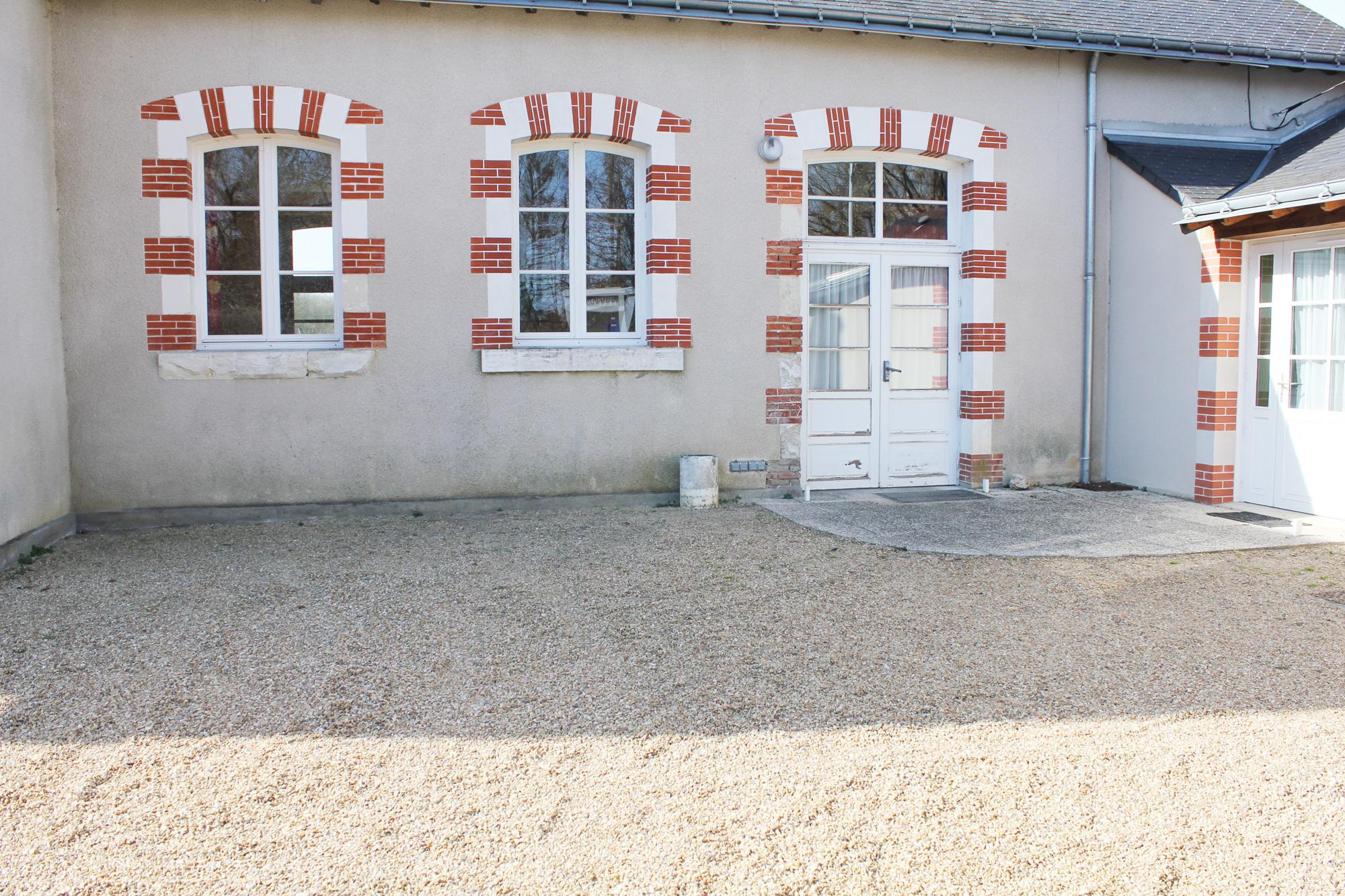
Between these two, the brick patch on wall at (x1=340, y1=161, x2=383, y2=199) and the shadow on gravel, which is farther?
the brick patch on wall at (x1=340, y1=161, x2=383, y2=199)

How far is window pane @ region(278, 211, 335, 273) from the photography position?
7.11 metres

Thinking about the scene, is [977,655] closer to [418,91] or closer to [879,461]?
[879,461]

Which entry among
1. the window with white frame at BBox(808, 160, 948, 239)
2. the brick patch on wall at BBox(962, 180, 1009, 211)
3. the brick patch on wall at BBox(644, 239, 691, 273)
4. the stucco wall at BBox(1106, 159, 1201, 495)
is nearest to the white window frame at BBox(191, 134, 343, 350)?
the brick patch on wall at BBox(644, 239, 691, 273)

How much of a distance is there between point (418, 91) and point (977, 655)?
5528 millimetres

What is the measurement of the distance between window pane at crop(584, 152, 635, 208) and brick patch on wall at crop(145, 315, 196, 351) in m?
3.04

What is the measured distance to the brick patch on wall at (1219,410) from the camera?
7.46 meters

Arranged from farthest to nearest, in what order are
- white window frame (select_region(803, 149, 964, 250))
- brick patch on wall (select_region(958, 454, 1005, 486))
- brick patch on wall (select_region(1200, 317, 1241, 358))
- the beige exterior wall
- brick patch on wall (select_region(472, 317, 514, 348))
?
1. brick patch on wall (select_region(958, 454, 1005, 486))
2. white window frame (select_region(803, 149, 964, 250))
3. brick patch on wall (select_region(1200, 317, 1241, 358))
4. brick patch on wall (select_region(472, 317, 514, 348))
5. the beige exterior wall

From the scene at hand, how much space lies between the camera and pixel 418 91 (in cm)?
707

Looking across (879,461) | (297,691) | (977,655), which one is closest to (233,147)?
(297,691)

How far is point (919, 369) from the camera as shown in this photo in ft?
27.4

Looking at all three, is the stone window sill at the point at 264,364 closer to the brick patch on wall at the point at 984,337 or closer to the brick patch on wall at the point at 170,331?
the brick patch on wall at the point at 170,331

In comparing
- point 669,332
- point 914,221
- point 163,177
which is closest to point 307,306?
point 163,177

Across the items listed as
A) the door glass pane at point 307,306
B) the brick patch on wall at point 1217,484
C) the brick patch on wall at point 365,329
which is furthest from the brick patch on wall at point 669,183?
the brick patch on wall at point 1217,484

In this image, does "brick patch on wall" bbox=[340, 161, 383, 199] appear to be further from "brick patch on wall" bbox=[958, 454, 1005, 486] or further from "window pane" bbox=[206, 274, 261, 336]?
"brick patch on wall" bbox=[958, 454, 1005, 486]
